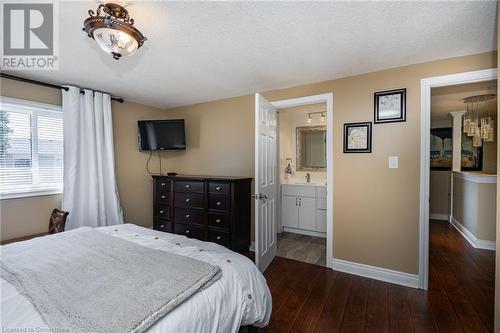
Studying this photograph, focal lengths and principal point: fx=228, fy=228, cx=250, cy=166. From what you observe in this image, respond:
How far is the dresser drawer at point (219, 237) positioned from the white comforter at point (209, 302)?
1207 mm

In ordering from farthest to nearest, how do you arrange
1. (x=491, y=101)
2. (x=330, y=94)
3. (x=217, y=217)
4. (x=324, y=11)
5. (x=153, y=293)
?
1. (x=491, y=101)
2. (x=217, y=217)
3. (x=330, y=94)
4. (x=324, y=11)
5. (x=153, y=293)

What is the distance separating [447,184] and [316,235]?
3470 mm

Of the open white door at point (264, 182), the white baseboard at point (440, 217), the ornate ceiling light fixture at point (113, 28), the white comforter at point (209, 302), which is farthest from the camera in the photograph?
the white baseboard at point (440, 217)

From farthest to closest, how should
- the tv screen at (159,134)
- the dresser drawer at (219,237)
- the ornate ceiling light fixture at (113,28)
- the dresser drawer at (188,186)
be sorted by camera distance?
1. the tv screen at (159,134)
2. the dresser drawer at (188,186)
3. the dresser drawer at (219,237)
4. the ornate ceiling light fixture at (113,28)

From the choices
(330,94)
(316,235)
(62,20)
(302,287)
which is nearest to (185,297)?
(302,287)

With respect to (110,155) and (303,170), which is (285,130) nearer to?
(303,170)

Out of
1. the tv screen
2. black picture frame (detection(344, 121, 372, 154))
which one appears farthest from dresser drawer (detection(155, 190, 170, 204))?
black picture frame (detection(344, 121, 372, 154))

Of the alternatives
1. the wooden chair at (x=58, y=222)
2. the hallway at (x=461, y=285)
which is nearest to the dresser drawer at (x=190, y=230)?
the wooden chair at (x=58, y=222)

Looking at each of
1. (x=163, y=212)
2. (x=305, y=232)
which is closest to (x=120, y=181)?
(x=163, y=212)

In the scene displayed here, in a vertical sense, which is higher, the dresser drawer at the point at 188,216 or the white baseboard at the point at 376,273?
the dresser drawer at the point at 188,216

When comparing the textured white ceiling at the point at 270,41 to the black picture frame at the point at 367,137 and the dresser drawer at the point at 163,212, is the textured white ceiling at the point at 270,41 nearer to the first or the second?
the black picture frame at the point at 367,137

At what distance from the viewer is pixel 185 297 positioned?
1.06 m

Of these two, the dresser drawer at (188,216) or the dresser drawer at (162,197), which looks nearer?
the dresser drawer at (188,216)

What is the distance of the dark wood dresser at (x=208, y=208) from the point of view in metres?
2.98
